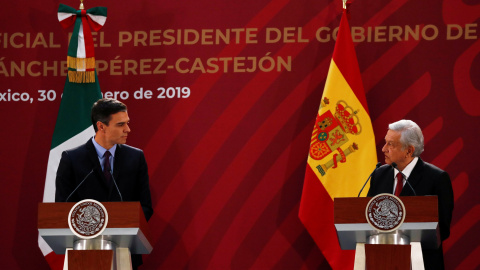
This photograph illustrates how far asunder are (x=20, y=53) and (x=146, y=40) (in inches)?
38.4

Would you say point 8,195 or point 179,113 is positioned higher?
point 179,113

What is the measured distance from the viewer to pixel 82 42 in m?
5.94

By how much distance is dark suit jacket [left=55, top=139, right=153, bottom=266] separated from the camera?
4984mm

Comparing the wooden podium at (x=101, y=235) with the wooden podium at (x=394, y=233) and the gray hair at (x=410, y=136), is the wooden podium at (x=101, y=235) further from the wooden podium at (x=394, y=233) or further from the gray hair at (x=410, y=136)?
the gray hair at (x=410, y=136)

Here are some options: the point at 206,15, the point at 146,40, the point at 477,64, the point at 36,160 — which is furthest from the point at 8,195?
the point at 477,64

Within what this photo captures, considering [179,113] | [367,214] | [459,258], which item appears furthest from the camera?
[179,113]

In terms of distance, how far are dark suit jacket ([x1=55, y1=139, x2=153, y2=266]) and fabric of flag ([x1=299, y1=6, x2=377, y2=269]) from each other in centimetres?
122

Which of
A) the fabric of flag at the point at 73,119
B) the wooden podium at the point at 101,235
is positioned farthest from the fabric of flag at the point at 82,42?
the wooden podium at the point at 101,235

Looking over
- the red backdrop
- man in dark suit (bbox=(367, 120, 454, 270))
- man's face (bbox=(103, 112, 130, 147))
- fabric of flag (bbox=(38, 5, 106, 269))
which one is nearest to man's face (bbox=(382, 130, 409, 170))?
man in dark suit (bbox=(367, 120, 454, 270))

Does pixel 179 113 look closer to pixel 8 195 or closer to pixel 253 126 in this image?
pixel 253 126

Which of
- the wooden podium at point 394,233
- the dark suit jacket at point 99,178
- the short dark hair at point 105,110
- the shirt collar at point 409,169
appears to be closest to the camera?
the wooden podium at point 394,233

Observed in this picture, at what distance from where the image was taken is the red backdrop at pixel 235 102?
5.93 meters

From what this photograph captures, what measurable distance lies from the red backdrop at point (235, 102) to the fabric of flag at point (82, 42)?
14.1 inches

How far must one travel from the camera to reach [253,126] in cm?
611
